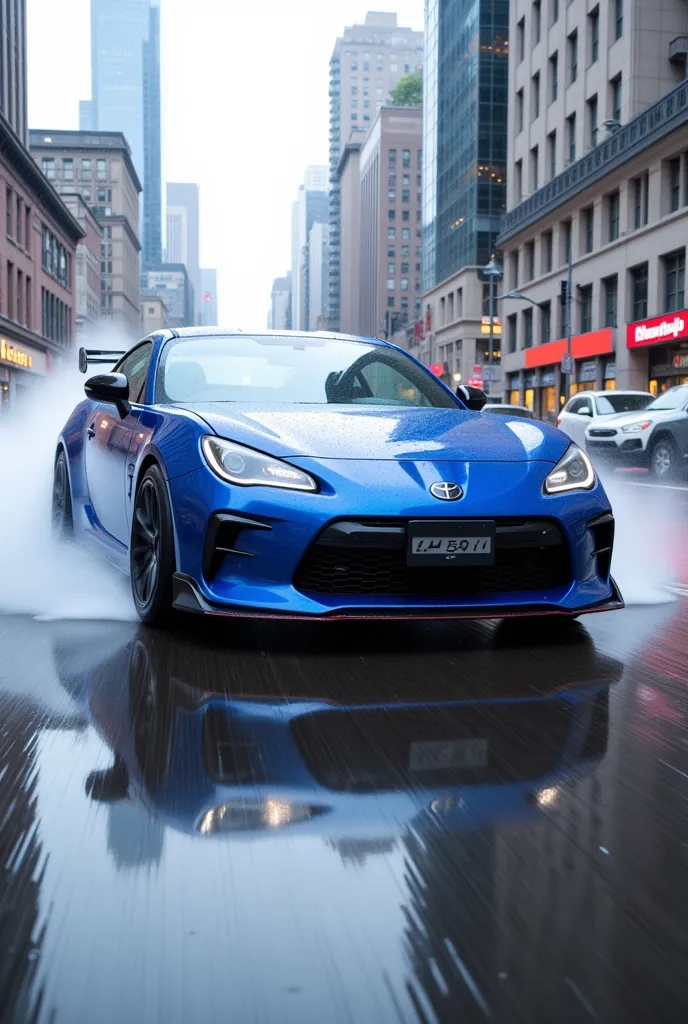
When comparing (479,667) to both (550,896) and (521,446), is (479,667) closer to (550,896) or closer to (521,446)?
(521,446)

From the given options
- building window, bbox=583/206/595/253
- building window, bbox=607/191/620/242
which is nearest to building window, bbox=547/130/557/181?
building window, bbox=583/206/595/253

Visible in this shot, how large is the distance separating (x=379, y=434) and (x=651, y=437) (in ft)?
46.2

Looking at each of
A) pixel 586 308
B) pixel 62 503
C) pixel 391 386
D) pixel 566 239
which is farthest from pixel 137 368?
pixel 566 239

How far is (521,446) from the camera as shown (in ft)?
14.3

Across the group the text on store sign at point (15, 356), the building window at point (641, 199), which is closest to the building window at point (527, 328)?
the building window at point (641, 199)

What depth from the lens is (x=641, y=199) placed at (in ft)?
123

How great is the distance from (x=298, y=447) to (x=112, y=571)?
199 cm

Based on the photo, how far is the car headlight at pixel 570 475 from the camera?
418cm

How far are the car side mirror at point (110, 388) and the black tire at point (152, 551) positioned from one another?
27.1 inches

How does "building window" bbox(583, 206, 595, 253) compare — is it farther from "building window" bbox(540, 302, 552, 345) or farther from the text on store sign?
the text on store sign

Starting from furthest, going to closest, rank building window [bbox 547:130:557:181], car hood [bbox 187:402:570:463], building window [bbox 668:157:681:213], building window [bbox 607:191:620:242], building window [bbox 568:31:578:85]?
building window [bbox 547:130:557:181] → building window [bbox 568:31:578:85] → building window [bbox 607:191:620:242] → building window [bbox 668:157:681:213] → car hood [bbox 187:402:570:463]

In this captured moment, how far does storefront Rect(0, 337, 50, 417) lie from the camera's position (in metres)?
46.1

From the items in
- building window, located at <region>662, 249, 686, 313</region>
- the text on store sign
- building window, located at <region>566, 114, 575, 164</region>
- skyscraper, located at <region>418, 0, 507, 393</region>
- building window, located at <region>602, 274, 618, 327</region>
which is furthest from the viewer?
skyscraper, located at <region>418, 0, 507, 393</region>

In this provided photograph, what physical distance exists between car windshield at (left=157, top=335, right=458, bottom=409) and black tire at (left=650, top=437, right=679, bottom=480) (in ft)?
38.9
